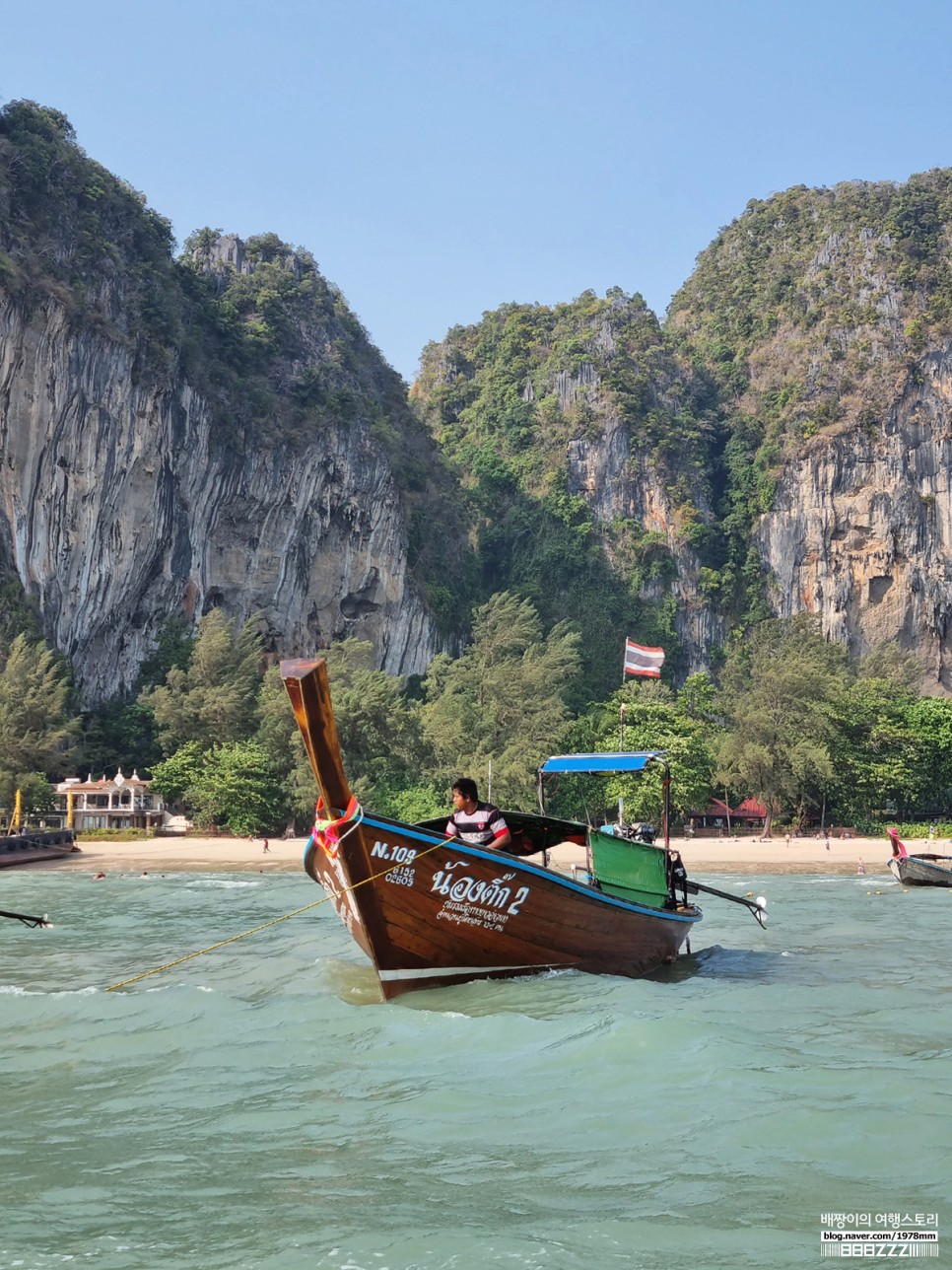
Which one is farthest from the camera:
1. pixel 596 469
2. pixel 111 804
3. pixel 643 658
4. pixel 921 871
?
pixel 596 469

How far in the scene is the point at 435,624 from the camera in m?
56.1

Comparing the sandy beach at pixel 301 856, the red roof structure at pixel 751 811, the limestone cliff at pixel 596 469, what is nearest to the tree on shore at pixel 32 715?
the sandy beach at pixel 301 856

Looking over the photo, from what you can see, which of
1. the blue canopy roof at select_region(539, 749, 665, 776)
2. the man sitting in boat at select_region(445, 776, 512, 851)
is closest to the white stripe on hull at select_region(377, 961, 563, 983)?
the man sitting in boat at select_region(445, 776, 512, 851)

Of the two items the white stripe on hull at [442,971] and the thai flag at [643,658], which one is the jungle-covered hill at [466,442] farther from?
the white stripe on hull at [442,971]

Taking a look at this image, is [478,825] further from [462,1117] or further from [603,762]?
[462,1117]

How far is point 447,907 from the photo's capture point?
30.7ft

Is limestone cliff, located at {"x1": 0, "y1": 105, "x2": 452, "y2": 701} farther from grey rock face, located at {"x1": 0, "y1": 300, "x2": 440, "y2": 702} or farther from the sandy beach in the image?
the sandy beach

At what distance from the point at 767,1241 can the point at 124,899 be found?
1801 cm

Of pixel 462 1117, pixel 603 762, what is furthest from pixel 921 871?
pixel 462 1117

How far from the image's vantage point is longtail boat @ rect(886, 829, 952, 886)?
22875mm

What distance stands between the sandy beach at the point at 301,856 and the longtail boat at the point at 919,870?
156 inches

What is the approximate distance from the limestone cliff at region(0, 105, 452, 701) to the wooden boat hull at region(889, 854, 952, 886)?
3044 cm

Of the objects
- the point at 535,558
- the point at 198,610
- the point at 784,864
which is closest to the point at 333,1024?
the point at 784,864

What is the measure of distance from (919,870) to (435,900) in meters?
17.2
